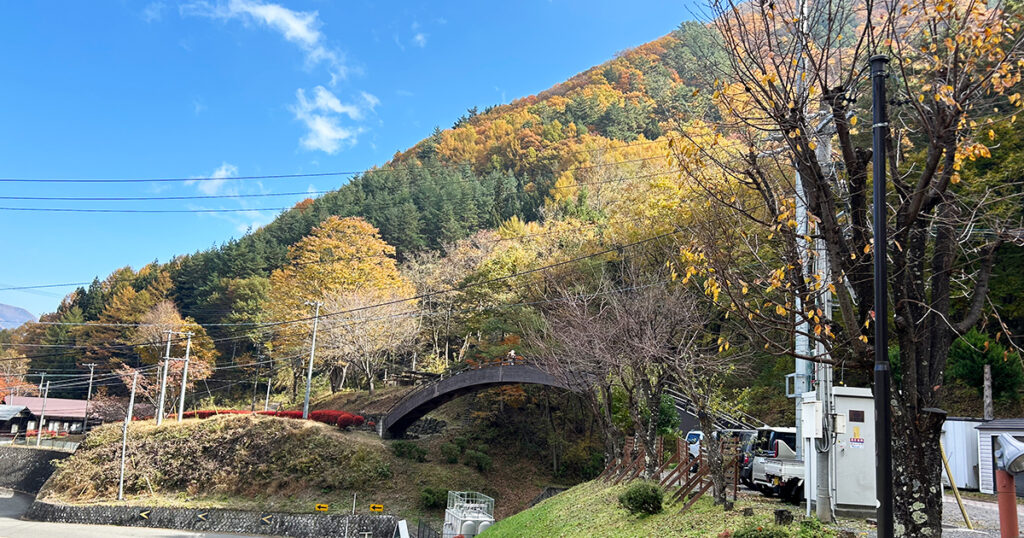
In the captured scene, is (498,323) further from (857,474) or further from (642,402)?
(857,474)

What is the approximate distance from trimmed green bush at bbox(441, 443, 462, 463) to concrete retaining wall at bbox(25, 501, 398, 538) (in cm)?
612

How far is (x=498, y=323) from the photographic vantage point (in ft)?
120

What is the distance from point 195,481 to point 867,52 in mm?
34033

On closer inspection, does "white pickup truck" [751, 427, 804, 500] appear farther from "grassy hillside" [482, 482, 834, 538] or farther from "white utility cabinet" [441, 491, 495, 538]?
"white utility cabinet" [441, 491, 495, 538]

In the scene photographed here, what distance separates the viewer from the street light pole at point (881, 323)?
18.3 feet

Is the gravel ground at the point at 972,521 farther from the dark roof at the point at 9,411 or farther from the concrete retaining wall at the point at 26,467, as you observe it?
the dark roof at the point at 9,411

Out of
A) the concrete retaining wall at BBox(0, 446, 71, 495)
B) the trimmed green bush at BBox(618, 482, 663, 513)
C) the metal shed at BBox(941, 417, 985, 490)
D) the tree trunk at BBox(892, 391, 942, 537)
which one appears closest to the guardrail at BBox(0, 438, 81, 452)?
the concrete retaining wall at BBox(0, 446, 71, 495)

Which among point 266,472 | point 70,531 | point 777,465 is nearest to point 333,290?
point 266,472

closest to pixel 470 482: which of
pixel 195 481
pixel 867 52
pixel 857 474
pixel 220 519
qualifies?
pixel 220 519

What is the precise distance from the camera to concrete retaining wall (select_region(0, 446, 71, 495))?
1716 inches

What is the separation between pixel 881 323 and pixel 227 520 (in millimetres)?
29981

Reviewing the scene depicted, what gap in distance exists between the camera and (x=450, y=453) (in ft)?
113

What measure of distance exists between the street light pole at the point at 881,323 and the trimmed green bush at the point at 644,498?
883cm

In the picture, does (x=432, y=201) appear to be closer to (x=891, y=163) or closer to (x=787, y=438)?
(x=787, y=438)
